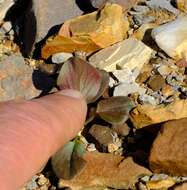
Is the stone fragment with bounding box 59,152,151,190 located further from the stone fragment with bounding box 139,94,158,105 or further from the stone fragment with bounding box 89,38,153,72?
A: the stone fragment with bounding box 89,38,153,72

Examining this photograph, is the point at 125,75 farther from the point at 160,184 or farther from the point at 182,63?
the point at 160,184

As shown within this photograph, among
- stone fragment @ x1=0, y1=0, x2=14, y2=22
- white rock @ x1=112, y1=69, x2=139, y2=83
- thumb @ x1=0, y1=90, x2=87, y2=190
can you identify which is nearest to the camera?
thumb @ x1=0, y1=90, x2=87, y2=190

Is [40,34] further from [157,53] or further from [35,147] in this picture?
[35,147]

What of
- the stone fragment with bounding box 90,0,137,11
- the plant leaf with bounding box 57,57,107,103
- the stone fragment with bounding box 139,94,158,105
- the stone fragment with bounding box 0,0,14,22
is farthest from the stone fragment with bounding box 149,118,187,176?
the stone fragment with bounding box 0,0,14,22

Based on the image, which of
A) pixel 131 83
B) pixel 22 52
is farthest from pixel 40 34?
pixel 131 83

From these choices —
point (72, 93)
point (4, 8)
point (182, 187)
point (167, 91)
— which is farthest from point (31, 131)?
point (4, 8)

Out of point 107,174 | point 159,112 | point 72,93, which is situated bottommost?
point 107,174

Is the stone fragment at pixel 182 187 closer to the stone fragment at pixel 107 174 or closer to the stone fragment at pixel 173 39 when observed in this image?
the stone fragment at pixel 107 174

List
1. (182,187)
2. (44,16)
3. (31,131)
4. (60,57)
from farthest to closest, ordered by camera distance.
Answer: (44,16), (60,57), (182,187), (31,131)

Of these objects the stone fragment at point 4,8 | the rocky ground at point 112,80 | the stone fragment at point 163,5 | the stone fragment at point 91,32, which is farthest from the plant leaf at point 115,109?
the stone fragment at point 4,8
